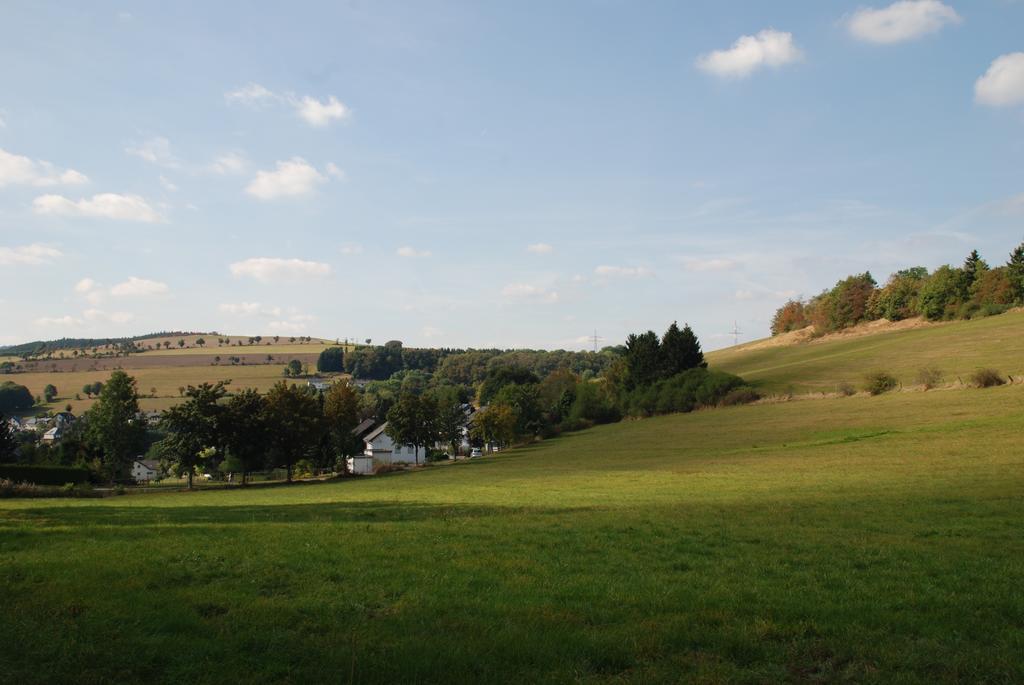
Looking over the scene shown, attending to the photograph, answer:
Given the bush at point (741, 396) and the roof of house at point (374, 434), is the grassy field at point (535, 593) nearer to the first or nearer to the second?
the bush at point (741, 396)

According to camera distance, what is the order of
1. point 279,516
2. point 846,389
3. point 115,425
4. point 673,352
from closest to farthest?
point 279,516
point 846,389
point 115,425
point 673,352

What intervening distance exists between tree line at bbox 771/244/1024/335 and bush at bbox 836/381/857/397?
4104 centimetres

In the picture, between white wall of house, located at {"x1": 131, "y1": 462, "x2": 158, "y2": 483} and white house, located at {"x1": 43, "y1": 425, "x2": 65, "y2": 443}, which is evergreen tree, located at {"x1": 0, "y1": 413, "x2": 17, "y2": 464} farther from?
white house, located at {"x1": 43, "y1": 425, "x2": 65, "y2": 443}

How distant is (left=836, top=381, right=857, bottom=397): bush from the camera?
244 ft

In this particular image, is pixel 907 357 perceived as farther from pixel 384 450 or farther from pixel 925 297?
pixel 384 450

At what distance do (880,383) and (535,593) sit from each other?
2775 inches

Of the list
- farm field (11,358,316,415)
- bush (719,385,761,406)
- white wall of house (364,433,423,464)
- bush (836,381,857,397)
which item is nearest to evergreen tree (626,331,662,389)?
bush (719,385,761,406)

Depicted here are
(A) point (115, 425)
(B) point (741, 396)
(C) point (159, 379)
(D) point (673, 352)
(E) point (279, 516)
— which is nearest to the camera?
(E) point (279, 516)

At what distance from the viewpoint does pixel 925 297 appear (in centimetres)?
11138

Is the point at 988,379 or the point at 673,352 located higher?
the point at 673,352

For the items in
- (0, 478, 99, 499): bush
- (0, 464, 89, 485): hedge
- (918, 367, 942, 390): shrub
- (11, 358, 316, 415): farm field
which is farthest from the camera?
(11, 358, 316, 415): farm field

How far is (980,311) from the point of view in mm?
101375

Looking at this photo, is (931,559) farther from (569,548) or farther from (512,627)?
(512,627)

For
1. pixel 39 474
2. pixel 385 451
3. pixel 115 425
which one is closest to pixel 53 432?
pixel 385 451
